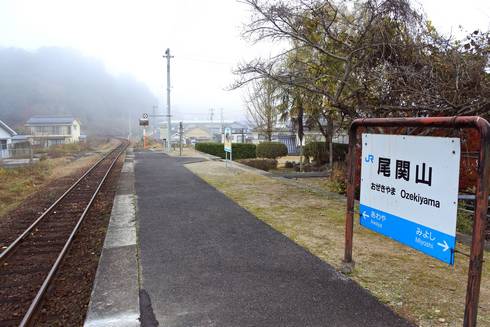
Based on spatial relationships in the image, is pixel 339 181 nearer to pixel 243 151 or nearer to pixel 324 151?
pixel 324 151

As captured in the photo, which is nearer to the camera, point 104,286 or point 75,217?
point 104,286

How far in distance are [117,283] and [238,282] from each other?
1.29m

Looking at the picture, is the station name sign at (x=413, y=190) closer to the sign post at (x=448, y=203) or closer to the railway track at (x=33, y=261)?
the sign post at (x=448, y=203)

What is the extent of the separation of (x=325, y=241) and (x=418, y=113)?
12.5 ft

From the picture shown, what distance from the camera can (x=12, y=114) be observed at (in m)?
95.9

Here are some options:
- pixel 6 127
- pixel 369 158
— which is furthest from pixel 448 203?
pixel 6 127

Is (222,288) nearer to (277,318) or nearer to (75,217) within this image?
(277,318)

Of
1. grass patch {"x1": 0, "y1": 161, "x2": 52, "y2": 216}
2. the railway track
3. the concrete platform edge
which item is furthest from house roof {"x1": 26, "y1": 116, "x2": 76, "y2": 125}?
the concrete platform edge

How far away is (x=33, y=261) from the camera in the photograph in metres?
5.50

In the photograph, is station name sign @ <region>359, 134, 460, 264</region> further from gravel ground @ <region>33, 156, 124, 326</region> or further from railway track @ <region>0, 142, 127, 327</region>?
railway track @ <region>0, 142, 127, 327</region>

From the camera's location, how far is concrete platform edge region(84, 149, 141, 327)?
10.9ft

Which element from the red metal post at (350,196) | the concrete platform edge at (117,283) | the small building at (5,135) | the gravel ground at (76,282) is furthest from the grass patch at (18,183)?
the small building at (5,135)

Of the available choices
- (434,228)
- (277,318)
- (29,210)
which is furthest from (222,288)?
(29,210)

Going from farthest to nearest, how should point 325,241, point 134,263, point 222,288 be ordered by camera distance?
point 325,241, point 134,263, point 222,288
